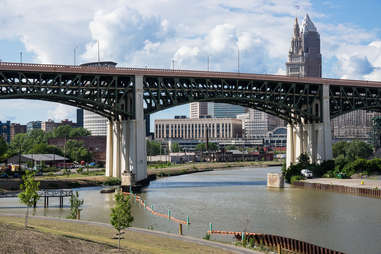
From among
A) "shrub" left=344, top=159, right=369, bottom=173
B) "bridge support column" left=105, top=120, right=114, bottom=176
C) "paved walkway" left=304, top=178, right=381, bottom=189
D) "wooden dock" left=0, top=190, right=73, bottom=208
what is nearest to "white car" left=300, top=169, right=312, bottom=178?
"paved walkway" left=304, top=178, right=381, bottom=189

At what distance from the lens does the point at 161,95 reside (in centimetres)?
9512

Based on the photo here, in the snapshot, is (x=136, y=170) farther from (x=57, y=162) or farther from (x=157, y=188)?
(x=57, y=162)

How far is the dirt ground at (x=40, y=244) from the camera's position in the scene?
27.2 m

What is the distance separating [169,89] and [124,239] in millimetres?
58550

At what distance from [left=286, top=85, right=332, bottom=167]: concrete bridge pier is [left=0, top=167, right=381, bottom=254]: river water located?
22.2 meters

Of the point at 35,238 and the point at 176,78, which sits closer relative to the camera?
the point at 35,238

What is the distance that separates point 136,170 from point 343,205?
1415 inches

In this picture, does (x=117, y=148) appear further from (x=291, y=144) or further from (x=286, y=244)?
(x=286, y=244)

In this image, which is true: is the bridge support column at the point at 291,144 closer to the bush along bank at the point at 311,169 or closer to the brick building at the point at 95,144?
the bush along bank at the point at 311,169

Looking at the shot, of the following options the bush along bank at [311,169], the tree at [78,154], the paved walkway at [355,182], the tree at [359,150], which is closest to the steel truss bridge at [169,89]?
the bush along bank at [311,169]

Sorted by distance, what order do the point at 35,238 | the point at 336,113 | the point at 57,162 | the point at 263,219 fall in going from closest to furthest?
the point at 35,238, the point at 263,219, the point at 336,113, the point at 57,162

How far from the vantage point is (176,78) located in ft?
307

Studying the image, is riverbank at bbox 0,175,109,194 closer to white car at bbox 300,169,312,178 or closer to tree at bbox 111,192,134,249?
white car at bbox 300,169,312,178

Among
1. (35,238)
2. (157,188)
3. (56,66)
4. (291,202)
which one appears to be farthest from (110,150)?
(35,238)
